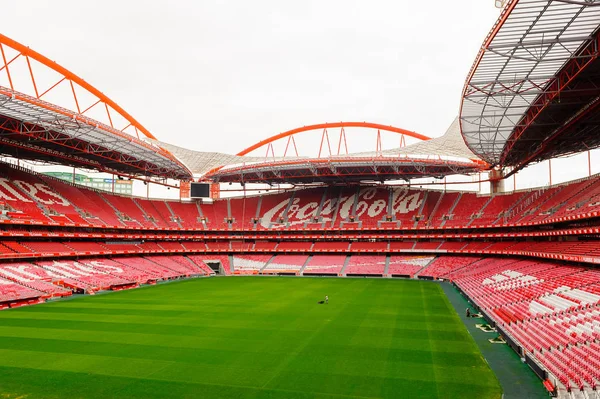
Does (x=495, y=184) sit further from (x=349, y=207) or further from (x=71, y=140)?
(x=71, y=140)

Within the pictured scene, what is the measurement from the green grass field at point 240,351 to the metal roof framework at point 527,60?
12.9 m

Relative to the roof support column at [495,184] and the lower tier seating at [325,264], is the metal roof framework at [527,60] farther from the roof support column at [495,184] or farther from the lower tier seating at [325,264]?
the lower tier seating at [325,264]

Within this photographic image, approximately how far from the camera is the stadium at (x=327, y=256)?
49.2 feet

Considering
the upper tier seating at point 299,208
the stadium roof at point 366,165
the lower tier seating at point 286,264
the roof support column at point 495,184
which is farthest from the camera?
the roof support column at point 495,184

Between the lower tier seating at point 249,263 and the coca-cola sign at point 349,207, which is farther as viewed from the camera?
the coca-cola sign at point 349,207

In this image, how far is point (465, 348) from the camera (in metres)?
18.0

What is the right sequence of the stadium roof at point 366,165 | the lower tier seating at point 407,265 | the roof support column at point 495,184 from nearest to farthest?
1. the stadium roof at point 366,165
2. the lower tier seating at point 407,265
3. the roof support column at point 495,184

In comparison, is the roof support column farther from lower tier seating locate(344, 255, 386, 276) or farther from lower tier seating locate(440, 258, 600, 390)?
lower tier seating locate(440, 258, 600, 390)

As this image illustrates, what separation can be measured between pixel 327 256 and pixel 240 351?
137ft

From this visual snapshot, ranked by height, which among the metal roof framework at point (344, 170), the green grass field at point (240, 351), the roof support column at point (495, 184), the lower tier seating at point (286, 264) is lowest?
the lower tier seating at point (286, 264)

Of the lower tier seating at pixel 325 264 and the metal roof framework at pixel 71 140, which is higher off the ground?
the metal roof framework at pixel 71 140

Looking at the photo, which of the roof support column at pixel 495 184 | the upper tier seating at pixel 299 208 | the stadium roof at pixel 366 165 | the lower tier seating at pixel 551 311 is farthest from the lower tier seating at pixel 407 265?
the roof support column at pixel 495 184

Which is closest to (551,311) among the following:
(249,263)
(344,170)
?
(344,170)

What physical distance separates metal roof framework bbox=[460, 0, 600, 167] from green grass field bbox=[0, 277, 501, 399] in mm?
12929
